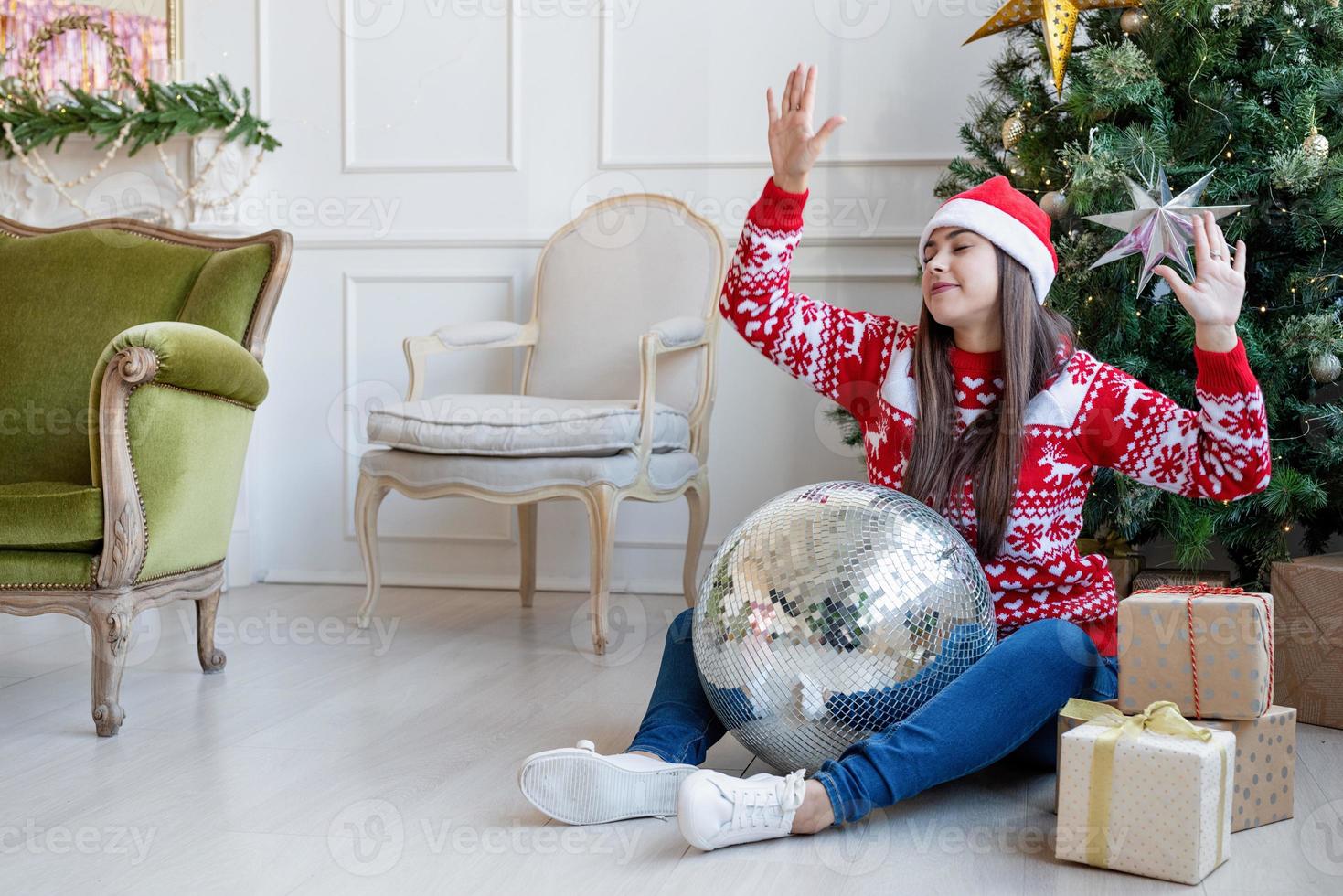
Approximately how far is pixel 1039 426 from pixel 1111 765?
1.54ft

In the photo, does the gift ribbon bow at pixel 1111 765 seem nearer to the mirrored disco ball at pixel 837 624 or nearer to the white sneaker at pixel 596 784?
the mirrored disco ball at pixel 837 624

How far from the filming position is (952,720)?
1464 mm

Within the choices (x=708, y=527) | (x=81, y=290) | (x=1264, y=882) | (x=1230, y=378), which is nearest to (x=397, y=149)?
(x=81, y=290)

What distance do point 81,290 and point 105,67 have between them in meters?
1.18

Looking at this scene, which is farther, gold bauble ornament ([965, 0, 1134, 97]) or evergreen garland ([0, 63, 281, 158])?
evergreen garland ([0, 63, 281, 158])

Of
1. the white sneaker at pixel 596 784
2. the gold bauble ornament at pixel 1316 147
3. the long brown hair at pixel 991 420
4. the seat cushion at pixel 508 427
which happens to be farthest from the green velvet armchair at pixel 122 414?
the gold bauble ornament at pixel 1316 147

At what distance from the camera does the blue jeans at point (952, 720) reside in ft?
4.74

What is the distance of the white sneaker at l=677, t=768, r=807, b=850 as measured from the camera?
1.37 meters

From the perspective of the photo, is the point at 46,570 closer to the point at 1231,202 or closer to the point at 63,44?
the point at 63,44

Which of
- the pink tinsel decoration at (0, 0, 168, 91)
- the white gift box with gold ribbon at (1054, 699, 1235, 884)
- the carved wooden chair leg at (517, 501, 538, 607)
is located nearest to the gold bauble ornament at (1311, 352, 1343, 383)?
the white gift box with gold ribbon at (1054, 699, 1235, 884)

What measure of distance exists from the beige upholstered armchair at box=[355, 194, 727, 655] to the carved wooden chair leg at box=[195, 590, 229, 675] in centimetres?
43

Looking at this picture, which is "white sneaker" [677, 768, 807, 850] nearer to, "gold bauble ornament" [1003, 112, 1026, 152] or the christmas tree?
the christmas tree

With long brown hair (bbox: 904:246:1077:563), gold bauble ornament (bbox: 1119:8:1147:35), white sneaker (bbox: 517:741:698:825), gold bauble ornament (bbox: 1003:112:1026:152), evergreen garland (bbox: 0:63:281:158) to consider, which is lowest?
white sneaker (bbox: 517:741:698:825)

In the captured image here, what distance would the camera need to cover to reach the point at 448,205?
11.0 ft
